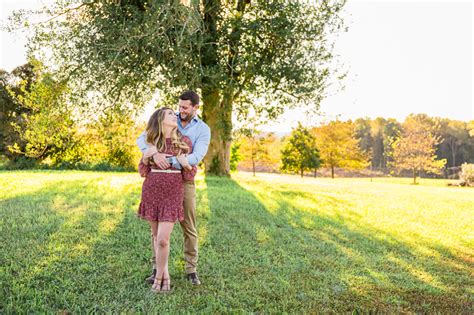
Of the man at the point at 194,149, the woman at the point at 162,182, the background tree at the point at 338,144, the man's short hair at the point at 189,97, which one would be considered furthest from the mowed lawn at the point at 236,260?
the background tree at the point at 338,144

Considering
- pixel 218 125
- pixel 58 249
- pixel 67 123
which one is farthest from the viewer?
pixel 218 125

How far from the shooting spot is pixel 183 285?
17.4 feet

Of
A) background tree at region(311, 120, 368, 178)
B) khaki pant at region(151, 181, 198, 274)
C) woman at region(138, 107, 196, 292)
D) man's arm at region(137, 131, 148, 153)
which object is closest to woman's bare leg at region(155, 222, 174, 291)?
woman at region(138, 107, 196, 292)

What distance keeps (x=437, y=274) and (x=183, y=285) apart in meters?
4.49

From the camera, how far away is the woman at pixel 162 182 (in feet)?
15.9

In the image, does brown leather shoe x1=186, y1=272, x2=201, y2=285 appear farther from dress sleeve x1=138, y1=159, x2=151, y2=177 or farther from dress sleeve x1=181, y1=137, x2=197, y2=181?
dress sleeve x1=138, y1=159, x2=151, y2=177

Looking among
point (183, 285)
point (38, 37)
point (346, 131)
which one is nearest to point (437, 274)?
point (183, 285)

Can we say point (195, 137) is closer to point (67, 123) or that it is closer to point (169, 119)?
point (169, 119)

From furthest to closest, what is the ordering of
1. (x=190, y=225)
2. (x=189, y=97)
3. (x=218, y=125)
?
(x=218, y=125), (x=190, y=225), (x=189, y=97)

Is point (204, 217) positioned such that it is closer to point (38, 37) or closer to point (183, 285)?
point (183, 285)

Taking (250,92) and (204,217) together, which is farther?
(250,92)

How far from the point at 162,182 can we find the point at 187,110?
0.97 m

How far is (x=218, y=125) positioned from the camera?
18.5 metres

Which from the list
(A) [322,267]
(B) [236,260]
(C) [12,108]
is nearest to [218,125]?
(B) [236,260]
